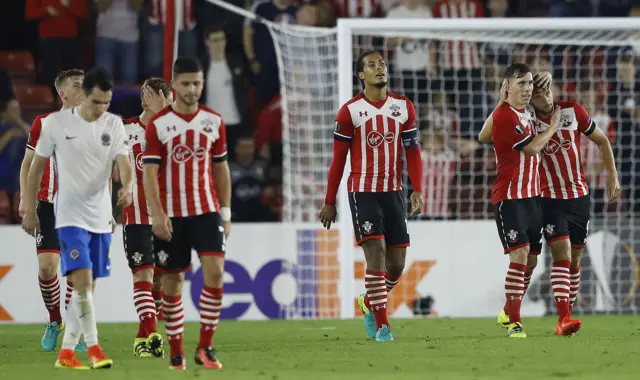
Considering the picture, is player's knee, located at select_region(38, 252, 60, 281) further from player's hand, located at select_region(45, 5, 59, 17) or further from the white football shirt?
player's hand, located at select_region(45, 5, 59, 17)

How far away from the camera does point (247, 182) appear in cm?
1503

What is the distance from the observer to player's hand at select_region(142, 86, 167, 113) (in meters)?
8.34

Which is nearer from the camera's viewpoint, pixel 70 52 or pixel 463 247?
pixel 463 247

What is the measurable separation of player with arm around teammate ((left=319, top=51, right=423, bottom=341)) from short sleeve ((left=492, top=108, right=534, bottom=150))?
2.27ft

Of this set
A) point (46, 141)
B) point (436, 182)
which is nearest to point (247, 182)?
point (436, 182)

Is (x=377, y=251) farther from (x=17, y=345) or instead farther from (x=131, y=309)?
(x=131, y=309)

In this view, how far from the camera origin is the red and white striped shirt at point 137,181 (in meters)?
8.55

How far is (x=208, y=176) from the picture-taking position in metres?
7.18

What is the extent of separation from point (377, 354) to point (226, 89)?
8335mm

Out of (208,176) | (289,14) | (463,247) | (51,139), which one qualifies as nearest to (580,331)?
(463,247)

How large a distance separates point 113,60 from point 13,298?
4586 millimetres

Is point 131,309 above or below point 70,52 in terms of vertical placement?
below

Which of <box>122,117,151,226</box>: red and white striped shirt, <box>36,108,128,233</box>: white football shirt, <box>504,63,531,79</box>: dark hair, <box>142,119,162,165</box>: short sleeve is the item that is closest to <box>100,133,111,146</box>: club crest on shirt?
<box>36,108,128,233</box>: white football shirt

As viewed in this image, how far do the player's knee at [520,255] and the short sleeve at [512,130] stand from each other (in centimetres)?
81
